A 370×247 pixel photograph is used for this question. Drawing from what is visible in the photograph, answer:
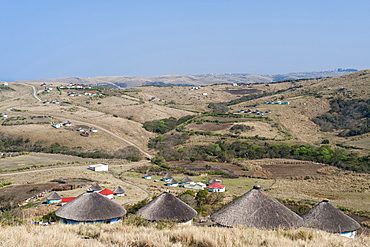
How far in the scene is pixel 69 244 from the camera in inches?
338

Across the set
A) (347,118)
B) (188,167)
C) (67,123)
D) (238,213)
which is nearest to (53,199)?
(238,213)

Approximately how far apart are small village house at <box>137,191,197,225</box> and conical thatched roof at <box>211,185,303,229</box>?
2.25 metres

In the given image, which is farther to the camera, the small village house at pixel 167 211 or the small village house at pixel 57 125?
the small village house at pixel 57 125

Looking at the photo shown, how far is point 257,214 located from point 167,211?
16.6ft

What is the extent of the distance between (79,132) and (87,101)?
3916 cm

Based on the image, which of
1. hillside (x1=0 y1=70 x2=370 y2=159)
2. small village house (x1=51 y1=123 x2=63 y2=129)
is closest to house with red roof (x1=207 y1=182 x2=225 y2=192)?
hillside (x1=0 y1=70 x2=370 y2=159)

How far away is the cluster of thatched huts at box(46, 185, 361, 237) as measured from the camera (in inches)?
680

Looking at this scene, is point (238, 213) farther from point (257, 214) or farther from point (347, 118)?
point (347, 118)

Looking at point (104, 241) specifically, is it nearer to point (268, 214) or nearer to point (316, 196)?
point (268, 214)

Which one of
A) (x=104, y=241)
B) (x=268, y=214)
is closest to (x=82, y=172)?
(x=268, y=214)

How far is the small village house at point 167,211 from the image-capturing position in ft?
64.4

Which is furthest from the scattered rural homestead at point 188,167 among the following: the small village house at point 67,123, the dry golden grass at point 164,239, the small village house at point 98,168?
the small village house at point 67,123

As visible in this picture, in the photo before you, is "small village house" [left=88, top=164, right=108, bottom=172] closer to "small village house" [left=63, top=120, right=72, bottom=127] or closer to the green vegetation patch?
"small village house" [left=63, top=120, right=72, bottom=127]

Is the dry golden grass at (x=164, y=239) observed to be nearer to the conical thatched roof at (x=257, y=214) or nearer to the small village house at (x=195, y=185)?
the conical thatched roof at (x=257, y=214)
